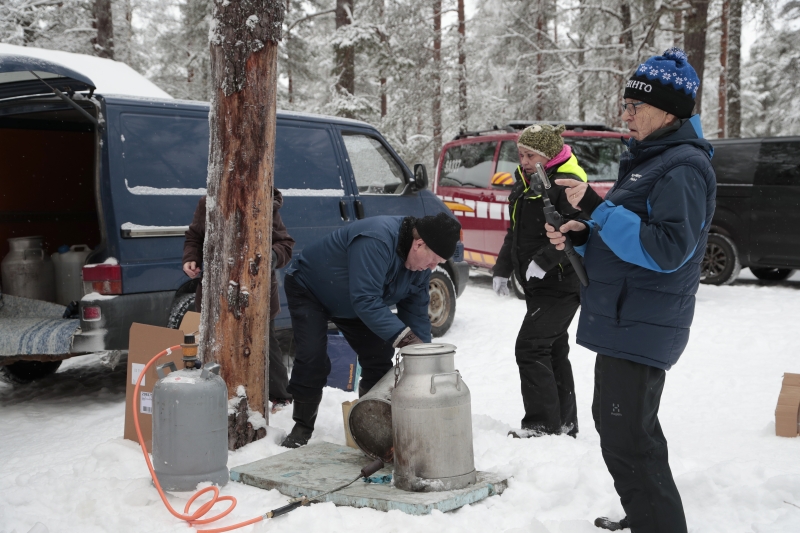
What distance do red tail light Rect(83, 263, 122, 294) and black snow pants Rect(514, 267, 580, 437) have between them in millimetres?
2877

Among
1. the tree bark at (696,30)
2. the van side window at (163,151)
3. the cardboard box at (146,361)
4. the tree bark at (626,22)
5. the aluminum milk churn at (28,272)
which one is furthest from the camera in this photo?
the tree bark at (626,22)

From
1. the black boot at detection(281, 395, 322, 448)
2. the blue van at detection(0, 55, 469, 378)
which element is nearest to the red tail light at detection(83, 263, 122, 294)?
the blue van at detection(0, 55, 469, 378)

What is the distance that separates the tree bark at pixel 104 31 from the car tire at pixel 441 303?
38.1 ft

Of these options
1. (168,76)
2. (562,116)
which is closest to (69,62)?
(562,116)

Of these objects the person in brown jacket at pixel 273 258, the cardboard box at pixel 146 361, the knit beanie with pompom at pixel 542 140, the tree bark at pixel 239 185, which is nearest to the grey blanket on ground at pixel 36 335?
the cardboard box at pixel 146 361

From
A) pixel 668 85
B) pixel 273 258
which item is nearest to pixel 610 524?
pixel 668 85

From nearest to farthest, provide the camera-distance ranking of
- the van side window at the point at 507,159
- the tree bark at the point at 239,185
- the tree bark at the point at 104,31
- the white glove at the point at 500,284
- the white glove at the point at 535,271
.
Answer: the tree bark at the point at 239,185 < the white glove at the point at 535,271 < the white glove at the point at 500,284 < the van side window at the point at 507,159 < the tree bark at the point at 104,31

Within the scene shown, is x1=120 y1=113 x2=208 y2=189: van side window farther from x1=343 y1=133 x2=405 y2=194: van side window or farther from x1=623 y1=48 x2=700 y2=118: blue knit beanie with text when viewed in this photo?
x1=623 y1=48 x2=700 y2=118: blue knit beanie with text

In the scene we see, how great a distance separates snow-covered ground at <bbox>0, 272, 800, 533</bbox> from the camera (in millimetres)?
3287

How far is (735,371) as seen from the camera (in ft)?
21.4

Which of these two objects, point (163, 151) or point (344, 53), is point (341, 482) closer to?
point (163, 151)

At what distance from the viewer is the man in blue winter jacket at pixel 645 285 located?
2.66 m

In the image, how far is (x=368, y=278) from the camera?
391 cm

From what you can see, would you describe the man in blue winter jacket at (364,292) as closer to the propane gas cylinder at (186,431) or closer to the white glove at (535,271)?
the white glove at (535,271)
